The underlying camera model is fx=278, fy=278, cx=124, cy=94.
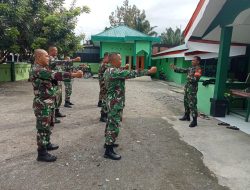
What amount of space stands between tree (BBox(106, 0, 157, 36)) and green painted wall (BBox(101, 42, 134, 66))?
54.8 feet

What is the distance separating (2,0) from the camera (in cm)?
1247

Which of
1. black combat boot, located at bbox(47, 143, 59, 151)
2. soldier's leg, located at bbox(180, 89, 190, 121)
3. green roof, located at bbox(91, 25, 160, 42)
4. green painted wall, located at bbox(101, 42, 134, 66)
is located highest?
green roof, located at bbox(91, 25, 160, 42)

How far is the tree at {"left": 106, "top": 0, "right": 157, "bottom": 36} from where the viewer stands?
42.2 metres

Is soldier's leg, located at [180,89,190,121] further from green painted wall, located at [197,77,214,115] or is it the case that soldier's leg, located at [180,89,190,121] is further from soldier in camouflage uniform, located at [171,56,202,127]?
green painted wall, located at [197,77,214,115]

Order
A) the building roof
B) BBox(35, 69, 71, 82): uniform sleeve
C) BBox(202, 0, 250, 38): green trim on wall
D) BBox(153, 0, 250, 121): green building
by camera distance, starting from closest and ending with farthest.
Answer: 1. BBox(35, 69, 71, 82): uniform sleeve
2. BBox(202, 0, 250, 38): green trim on wall
3. the building roof
4. BBox(153, 0, 250, 121): green building

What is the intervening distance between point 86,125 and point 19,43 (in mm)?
9419

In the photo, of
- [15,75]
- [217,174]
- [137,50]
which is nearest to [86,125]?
[217,174]

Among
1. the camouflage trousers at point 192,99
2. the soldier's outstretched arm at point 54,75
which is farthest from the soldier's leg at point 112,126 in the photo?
the camouflage trousers at point 192,99

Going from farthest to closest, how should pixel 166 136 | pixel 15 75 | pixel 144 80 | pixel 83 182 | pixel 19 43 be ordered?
1. pixel 144 80
2. pixel 15 75
3. pixel 19 43
4. pixel 166 136
5. pixel 83 182

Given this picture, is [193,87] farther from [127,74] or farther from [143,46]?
[143,46]

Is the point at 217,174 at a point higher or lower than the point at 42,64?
lower

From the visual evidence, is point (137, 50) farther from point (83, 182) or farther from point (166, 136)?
point (83, 182)

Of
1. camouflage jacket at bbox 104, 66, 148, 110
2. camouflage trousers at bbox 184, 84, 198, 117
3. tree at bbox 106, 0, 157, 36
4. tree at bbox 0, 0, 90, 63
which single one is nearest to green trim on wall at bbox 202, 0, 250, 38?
camouflage trousers at bbox 184, 84, 198, 117

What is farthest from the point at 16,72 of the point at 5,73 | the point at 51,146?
the point at 51,146
